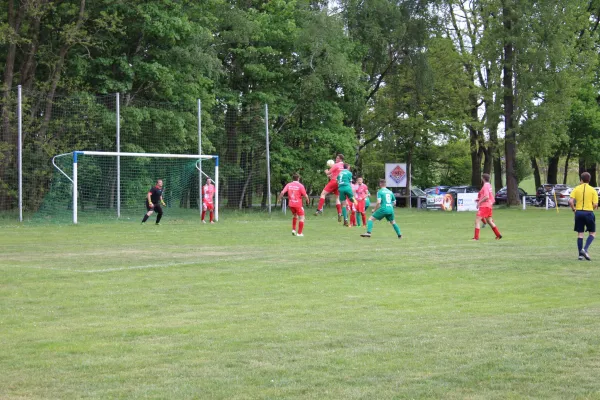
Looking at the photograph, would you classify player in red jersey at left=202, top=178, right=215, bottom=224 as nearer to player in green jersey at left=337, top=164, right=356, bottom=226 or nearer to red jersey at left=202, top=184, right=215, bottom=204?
red jersey at left=202, top=184, right=215, bottom=204

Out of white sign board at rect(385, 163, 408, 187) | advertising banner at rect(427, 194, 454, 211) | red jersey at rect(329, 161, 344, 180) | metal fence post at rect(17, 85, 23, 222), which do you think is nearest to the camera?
red jersey at rect(329, 161, 344, 180)

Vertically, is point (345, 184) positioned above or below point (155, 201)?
above

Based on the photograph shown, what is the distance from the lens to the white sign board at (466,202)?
5369cm

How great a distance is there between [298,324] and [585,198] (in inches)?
385

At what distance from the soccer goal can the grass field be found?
45.6 feet

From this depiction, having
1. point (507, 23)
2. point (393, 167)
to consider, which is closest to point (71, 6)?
point (393, 167)

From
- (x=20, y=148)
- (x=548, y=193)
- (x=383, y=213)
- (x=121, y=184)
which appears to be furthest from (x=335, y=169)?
(x=548, y=193)

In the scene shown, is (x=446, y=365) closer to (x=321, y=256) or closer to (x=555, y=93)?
(x=321, y=256)

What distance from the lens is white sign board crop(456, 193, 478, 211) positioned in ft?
176

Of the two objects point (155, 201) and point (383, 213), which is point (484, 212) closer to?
point (383, 213)

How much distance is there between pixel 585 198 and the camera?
704 inches

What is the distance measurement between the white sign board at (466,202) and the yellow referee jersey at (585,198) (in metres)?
35.8

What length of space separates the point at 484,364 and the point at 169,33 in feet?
119

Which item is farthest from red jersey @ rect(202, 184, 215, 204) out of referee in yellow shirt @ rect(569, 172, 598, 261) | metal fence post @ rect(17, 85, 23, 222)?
referee in yellow shirt @ rect(569, 172, 598, 261)
